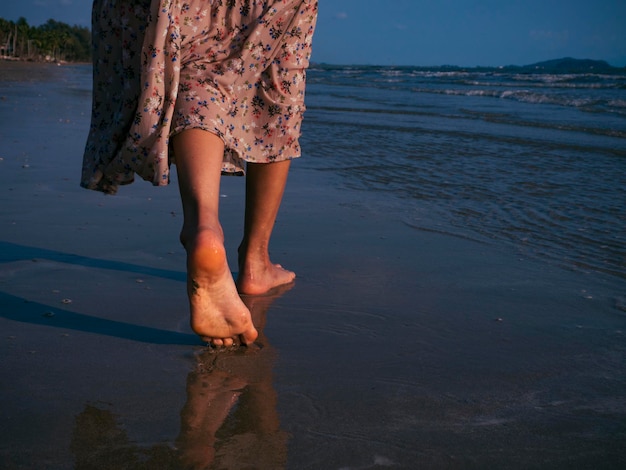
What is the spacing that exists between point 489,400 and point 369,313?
66cm

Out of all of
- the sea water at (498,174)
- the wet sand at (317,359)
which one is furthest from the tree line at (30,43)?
the wet sand at (317,359)

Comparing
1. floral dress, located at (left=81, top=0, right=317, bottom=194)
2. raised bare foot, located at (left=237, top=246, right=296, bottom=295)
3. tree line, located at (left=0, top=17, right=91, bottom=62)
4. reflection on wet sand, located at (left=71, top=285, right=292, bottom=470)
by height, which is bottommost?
reflection on wet sand, located at (left=71, top=285, right=292, bottom=470)

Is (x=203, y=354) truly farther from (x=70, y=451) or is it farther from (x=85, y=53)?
(x=85, y=53)

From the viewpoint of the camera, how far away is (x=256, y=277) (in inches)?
95.0

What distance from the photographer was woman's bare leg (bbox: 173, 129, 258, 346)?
1695 mm

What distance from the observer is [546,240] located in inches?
127

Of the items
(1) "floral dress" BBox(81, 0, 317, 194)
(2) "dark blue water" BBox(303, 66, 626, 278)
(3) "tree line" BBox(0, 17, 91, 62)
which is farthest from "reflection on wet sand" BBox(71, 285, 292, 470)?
(3) "tree line" BBox(0, 17, 91, 62)

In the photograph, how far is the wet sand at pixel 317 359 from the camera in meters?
1.37

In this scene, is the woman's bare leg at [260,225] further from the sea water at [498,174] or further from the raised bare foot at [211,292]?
the sea water at [498,174]

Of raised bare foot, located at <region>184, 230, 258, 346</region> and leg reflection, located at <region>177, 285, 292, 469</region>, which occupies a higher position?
raised bare foot, located at <region>184, 230, 258, 346</region>

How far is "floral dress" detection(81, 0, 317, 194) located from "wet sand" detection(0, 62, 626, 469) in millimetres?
451

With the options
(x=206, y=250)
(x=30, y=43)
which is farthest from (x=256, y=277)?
(x=30, y=43)

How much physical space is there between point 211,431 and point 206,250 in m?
0.44

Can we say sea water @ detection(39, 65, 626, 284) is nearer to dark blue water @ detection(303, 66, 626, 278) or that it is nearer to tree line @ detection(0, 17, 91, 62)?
dark blue water @ detection(303, 66, 626, 278)
